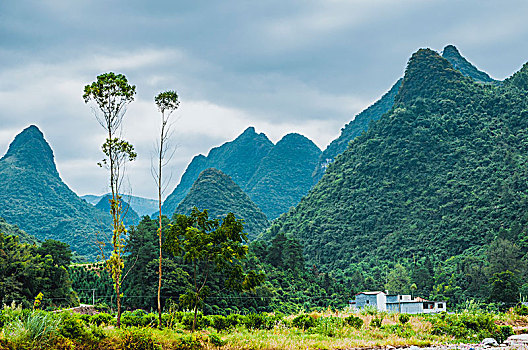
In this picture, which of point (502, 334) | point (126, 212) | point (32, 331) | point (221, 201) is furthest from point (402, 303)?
point (221, 201)

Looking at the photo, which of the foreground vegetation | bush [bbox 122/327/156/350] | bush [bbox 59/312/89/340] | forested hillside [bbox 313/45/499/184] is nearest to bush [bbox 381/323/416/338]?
the foreground vegetation

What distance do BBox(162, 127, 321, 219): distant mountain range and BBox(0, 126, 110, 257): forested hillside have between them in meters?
39.3

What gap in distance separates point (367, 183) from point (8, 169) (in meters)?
71.8

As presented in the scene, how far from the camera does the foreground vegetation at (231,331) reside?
326 inches

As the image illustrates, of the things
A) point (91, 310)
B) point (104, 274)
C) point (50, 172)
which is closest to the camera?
point (91, 310)

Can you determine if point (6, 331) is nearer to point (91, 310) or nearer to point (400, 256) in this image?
point (91, 310)

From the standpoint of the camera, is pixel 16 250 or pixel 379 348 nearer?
pixel 379 348

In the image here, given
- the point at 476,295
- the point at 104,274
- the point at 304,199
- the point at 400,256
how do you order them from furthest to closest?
the point at 304,199 < the point at 400,256 < the point at 476,295 < the point at 104,274

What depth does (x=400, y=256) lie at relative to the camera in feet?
188

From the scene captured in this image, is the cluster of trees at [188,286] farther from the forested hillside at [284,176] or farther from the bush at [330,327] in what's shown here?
the forested hillside at [284,176]

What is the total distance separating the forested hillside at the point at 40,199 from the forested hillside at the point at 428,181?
3568 cm

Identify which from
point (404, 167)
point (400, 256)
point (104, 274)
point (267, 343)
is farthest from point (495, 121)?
point (267, 343)

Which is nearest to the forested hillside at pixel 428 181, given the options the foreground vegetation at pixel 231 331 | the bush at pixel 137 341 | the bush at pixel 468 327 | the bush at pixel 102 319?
the bush at pixel 468 327

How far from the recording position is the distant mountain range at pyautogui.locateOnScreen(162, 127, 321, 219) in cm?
14275
